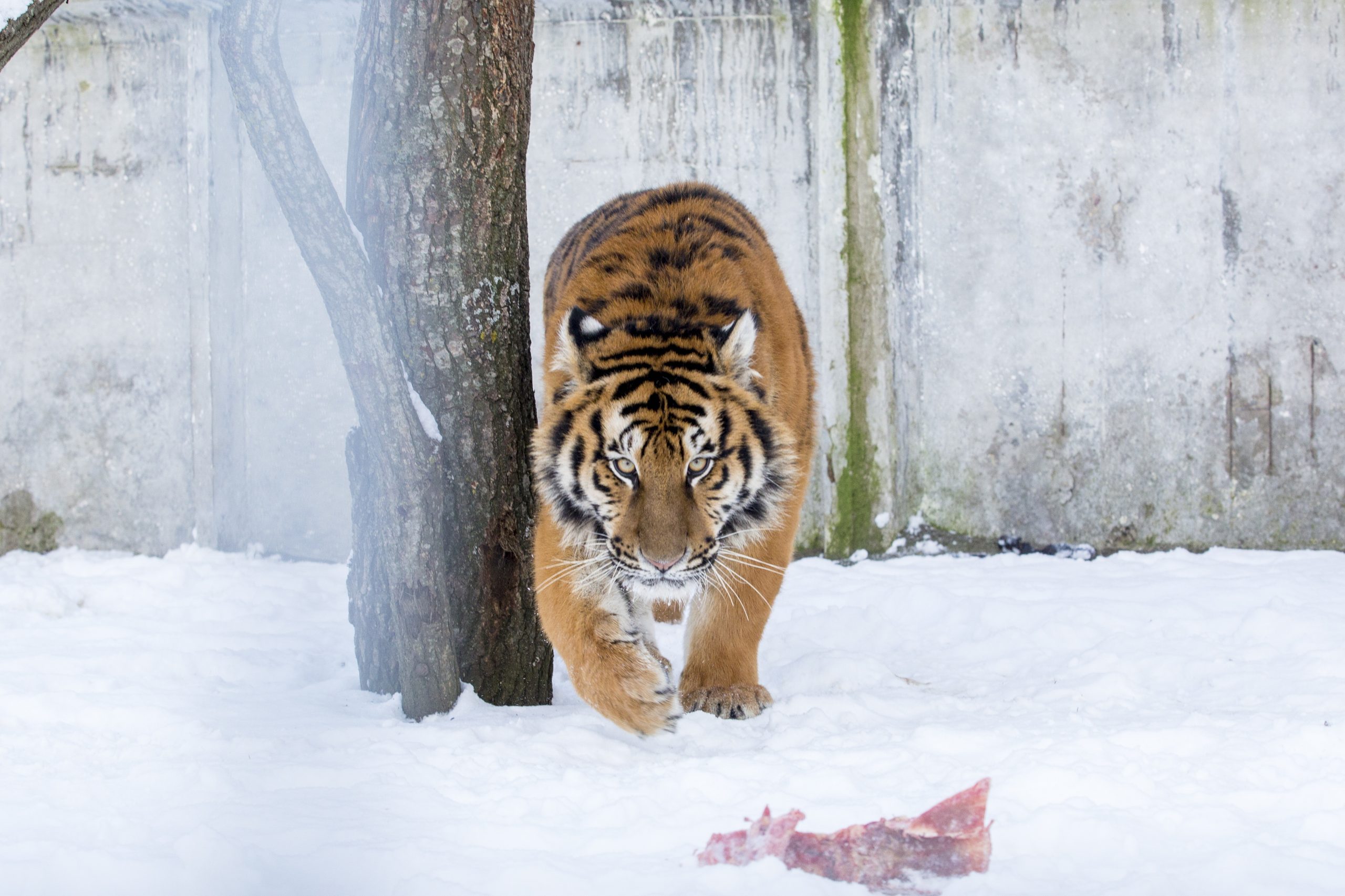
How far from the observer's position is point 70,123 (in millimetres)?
5695

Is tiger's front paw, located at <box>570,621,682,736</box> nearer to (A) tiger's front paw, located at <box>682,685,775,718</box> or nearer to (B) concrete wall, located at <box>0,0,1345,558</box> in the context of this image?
(A) tiger's front paw, located at <box>682,685,775,718</box>

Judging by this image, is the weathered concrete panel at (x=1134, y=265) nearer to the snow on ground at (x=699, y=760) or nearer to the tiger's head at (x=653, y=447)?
the snow on ground at (x=699, y=760)

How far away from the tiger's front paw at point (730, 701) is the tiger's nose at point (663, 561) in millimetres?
483

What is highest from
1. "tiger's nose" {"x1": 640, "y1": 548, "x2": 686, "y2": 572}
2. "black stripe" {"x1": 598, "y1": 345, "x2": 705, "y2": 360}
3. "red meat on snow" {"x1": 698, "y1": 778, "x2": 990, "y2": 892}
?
"black stripe" {"x1": 598, "y1": 345, "x2": 705, "y2": 360}

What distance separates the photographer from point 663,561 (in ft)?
8.34

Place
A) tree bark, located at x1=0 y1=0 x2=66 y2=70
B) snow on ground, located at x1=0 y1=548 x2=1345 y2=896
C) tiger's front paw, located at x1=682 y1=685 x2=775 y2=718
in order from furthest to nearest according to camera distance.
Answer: tiger's front paw, located at x1=682 y1=685 x2=775 y2=718, tree bark, located at x1=0 y1=0 x2=66 y2=70, snow on ground, located at x1=0 y1=548 x2=1345 y2=896

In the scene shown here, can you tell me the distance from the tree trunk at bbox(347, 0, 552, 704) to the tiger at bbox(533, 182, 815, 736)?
18 centimetres

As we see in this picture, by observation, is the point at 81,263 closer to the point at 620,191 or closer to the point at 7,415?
the point at 7,415

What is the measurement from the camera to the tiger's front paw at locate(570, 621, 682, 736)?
2.53 meters

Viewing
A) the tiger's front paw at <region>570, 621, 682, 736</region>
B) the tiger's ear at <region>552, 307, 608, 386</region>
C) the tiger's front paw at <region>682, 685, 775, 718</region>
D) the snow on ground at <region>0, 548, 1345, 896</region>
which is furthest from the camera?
the tiger's front paw at <region>682, 685, 775, 718</region>

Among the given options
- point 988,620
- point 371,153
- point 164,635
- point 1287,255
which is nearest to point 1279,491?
point 1287,255

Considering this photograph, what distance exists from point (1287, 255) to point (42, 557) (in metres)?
6.05

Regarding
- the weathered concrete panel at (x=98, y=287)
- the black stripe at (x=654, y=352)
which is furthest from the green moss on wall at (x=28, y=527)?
the black stripe at (x=654, y=352)

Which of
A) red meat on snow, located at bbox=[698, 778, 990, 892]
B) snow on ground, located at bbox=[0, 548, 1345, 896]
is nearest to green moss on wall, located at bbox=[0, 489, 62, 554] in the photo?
snow on ground, located at bbox=[0, 548, 1345, 896]
